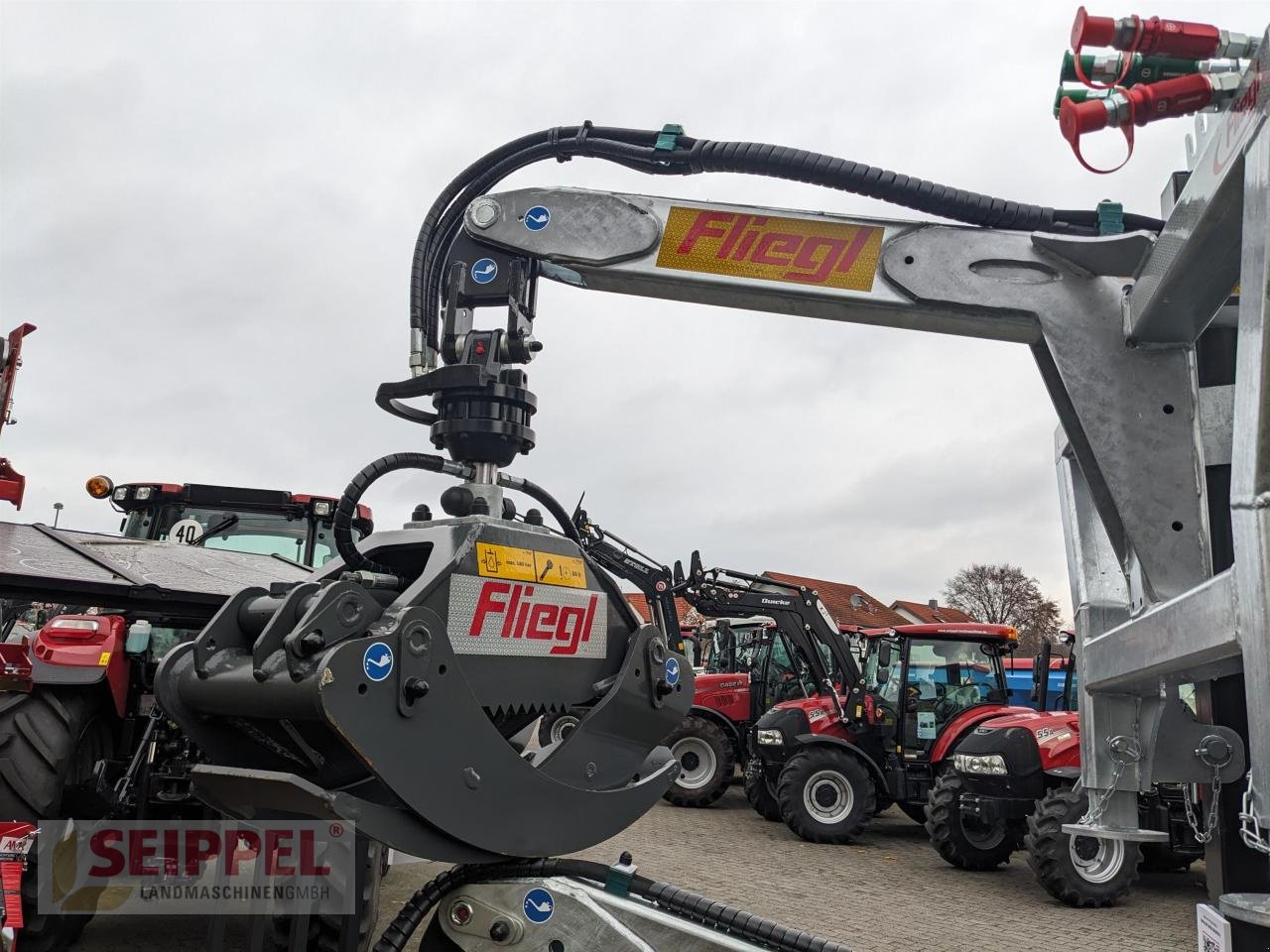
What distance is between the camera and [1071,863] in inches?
282

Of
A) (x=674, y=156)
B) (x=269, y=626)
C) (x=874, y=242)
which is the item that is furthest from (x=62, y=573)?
(x=874, y=242)

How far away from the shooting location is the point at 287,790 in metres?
2.43

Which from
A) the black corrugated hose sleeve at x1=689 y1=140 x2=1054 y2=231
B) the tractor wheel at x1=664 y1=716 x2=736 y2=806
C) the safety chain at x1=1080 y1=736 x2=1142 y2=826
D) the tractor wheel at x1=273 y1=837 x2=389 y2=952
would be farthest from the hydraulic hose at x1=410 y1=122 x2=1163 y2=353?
the tractor wheel at x1=664 y1=716 x2=736 y2=806

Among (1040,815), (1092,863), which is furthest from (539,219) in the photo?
(1092,863)

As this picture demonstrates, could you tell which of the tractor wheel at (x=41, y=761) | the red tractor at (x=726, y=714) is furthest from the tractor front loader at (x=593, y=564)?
the red tractor at (x=726, y=714)

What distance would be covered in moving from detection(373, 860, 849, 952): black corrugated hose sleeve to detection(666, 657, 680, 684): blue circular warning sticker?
22.4 inches

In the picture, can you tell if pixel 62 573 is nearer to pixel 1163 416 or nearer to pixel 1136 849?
pixel 1163 416

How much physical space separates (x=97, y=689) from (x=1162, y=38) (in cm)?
453

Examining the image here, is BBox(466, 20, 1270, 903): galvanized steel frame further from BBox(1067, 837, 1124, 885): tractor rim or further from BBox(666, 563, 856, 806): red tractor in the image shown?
BBox(666, 563, 856, 806): red tractor

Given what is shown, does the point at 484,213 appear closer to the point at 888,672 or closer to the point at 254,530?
the point at 254,530

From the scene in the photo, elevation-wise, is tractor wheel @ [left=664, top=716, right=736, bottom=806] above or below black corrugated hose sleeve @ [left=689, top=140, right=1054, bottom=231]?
below

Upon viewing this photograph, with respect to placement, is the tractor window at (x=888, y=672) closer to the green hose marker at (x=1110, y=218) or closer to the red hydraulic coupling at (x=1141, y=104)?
the green hose marker at (x=1110, y=218)

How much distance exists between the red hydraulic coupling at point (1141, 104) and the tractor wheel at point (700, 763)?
32.2 feet

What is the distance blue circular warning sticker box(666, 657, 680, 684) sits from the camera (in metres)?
3.15
